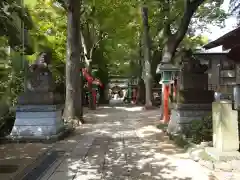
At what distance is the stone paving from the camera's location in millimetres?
6016

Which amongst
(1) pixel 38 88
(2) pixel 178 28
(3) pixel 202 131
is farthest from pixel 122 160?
(2) pixel 178 28

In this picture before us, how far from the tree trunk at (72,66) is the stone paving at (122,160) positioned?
8.44 ft

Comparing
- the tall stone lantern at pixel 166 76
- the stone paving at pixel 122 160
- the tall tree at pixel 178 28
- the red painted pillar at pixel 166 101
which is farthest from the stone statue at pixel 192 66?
the red painted pillar at pixel 166 101

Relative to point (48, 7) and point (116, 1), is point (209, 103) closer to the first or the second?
point (116, 1)

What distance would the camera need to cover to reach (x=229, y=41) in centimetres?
885

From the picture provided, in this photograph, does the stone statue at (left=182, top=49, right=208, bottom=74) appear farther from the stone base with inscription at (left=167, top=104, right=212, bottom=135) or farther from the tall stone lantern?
the tall stone lantern

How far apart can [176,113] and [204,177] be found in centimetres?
431

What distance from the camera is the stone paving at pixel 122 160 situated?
237 inches

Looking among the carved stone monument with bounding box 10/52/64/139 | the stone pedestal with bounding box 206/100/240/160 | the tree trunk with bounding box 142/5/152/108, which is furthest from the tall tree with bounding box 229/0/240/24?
the tree trunk with bounding box 142/5/152/108

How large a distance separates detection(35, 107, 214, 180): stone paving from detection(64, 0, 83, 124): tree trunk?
257cm

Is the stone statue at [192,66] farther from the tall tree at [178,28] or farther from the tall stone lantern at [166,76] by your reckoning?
the tall tree at [178,28]

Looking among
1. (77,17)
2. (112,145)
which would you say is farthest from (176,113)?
(77,17)

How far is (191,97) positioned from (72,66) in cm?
577

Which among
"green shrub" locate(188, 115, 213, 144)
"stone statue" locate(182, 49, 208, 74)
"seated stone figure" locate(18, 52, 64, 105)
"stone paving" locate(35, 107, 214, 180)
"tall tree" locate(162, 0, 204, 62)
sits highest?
"tall tree" locate(162, 0, 204, 62)
